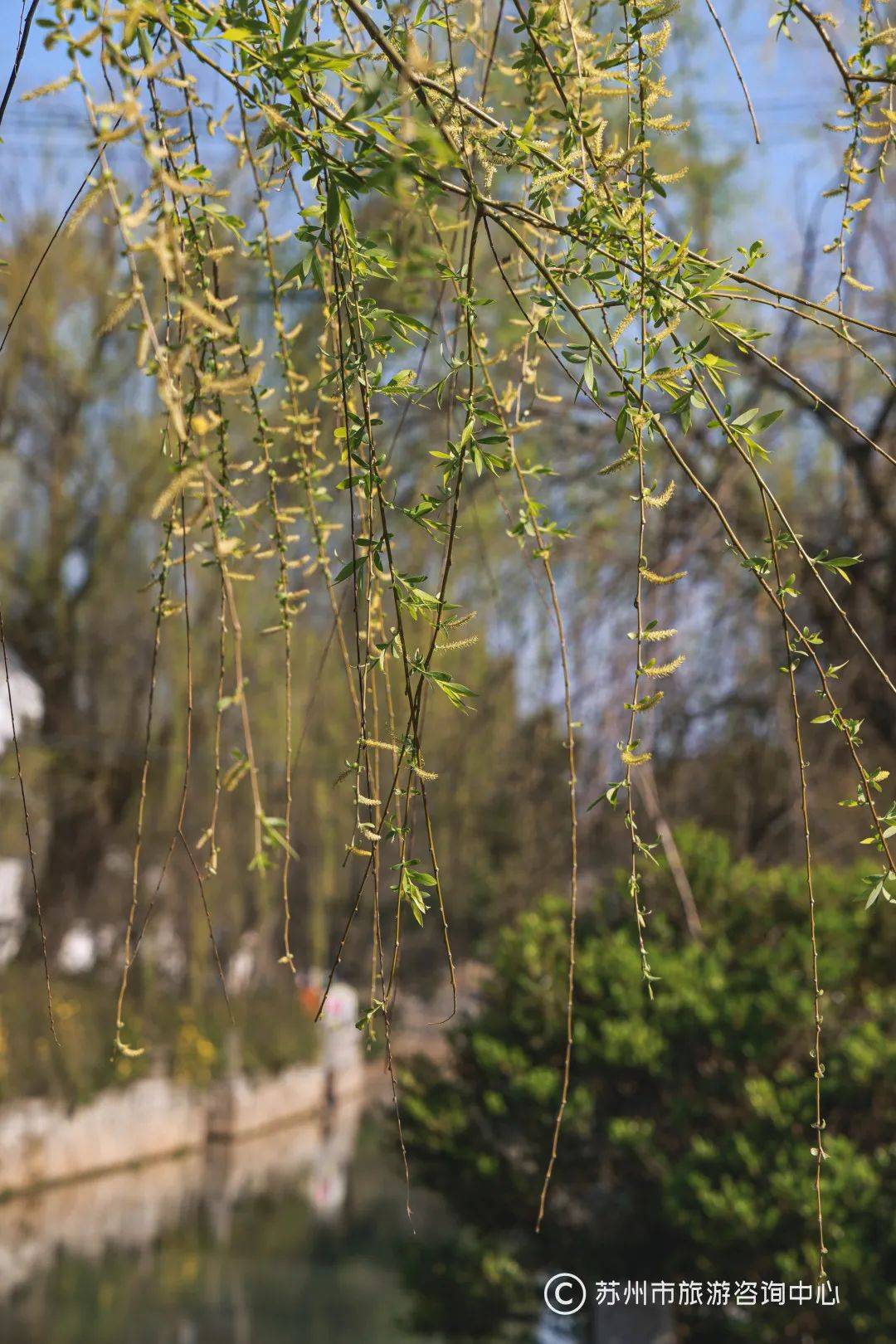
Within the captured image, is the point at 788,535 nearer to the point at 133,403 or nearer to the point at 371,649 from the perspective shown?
the point at 371,649

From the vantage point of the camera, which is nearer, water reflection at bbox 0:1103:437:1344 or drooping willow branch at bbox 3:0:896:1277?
drooping willow branch at bbox 3:0:896:1277

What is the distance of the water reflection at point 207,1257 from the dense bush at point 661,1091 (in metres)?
0.40

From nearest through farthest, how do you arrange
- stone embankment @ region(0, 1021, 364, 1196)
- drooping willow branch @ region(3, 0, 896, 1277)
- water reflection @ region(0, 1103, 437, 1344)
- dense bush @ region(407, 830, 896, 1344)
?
drooping willow branch @ region(3, 0, 896, 1277) < dense bush @ region(407, 830, 896, 1344) < water reflection @ region(0, 1103, 437, 1344) < stone embankment @ region(0, 1021, 364, 1196)

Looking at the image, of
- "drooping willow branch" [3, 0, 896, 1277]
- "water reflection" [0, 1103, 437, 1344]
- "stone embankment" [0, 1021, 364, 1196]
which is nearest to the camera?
"drooping willow branch" [3, 0, 896, 1277]

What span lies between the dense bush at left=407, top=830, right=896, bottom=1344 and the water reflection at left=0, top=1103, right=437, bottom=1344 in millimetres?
401

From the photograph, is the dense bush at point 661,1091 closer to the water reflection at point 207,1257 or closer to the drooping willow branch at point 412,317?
the water reflection at point 207,1257

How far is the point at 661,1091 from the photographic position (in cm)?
343

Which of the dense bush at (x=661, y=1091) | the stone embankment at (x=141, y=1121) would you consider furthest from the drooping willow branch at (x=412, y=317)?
the stone embankment at (x=141, y=1121)

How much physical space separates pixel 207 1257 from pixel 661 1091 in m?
3.87

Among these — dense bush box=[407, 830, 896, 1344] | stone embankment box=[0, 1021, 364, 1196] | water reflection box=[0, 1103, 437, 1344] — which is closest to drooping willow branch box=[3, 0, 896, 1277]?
dense bush box=[407, 830, 896, 1344]

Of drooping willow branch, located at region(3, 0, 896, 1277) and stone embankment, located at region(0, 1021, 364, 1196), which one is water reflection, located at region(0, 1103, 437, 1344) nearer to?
stone embankment, located at region(0, 1021, 364, 1196)

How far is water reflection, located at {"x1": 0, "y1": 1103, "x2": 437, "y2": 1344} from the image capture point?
5.43 meters

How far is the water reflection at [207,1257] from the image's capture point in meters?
5.43

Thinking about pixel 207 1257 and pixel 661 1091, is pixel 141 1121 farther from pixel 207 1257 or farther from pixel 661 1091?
pixel 661 1091
